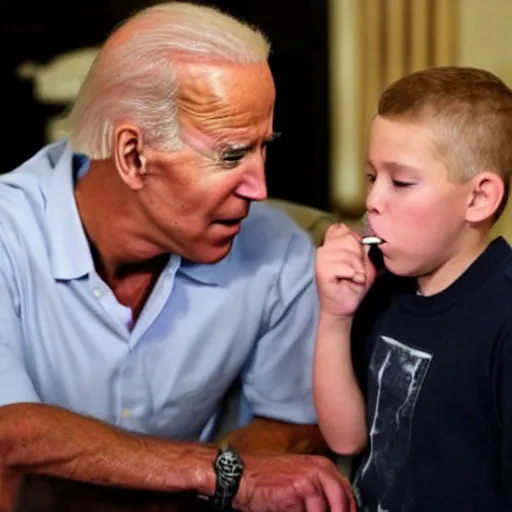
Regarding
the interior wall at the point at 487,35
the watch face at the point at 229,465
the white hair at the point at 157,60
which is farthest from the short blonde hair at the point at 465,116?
the interior wall at the point at 487,35

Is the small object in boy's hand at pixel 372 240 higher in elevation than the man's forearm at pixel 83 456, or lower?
higher

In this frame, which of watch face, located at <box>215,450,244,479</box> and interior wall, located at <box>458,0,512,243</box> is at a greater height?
interior wall, located at <box>458,0,512,243</box>

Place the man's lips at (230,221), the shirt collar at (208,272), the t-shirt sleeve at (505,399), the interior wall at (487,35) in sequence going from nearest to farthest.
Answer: the t-shirt sleeve at (505,399)
the man's lips at (230,221)
the shirt collar at (208,272)
the interior wall at (487,35)

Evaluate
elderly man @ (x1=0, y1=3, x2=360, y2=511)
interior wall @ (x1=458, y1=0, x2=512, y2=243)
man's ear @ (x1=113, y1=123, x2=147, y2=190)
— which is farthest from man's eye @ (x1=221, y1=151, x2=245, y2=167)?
interior wall @ (x1=458, y1=0, x2=512, y2=243)

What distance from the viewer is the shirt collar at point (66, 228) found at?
1.65 metres

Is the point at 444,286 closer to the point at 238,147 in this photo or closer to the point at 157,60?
the point at 238,147

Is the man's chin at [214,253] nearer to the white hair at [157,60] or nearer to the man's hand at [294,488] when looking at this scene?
the white hair at [157,60]

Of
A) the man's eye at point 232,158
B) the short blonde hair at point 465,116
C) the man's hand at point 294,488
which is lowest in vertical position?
the man's hand at point 294,488

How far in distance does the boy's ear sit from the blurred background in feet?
6.13

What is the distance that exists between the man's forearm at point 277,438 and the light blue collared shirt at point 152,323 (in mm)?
16

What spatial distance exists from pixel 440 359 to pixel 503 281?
0.41 feet

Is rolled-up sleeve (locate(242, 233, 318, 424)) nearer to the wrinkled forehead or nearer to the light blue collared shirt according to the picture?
the light blue collared shirt

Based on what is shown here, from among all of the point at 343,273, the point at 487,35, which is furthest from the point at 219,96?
the point at 487,35

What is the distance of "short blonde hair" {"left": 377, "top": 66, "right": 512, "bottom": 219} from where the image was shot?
56.2 inches
